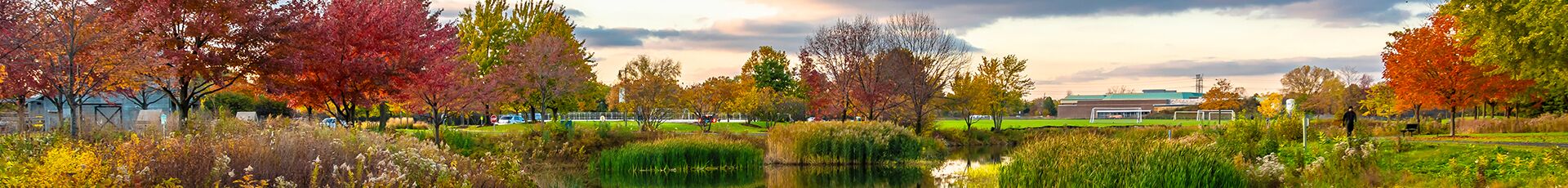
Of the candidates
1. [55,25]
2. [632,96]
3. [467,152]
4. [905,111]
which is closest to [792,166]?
[467,152]

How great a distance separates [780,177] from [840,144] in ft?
9.72

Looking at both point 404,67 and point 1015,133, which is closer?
point 404,67

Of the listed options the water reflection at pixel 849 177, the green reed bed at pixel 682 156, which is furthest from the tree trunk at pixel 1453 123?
the green reed bed at pixel 682 156

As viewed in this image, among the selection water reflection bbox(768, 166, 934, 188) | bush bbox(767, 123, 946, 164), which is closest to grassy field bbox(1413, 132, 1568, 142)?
bush bbox(767, 123, 946, 164)

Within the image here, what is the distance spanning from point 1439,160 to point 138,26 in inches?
724

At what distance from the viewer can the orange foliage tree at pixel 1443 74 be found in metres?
30.6

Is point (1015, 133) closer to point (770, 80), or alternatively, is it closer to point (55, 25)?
point (770, 80)

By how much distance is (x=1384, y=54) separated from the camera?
3534cm

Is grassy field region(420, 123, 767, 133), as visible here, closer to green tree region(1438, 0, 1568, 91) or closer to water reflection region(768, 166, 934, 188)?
water reflection region(768, 166, 934, 188)

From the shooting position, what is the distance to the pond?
2058cm

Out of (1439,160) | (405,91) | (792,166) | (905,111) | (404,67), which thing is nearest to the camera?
(1439,160)

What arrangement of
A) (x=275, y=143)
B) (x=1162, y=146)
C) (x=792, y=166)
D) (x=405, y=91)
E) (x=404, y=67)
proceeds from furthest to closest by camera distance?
(x=792, y=166) → (x=405, y=91) → (x=404, y=67) → (x=1162, y=146) → (x=275, y=143)

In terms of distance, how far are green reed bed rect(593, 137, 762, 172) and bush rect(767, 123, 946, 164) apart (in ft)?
1.96

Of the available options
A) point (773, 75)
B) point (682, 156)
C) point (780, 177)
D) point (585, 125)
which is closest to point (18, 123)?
point (682, 156)
